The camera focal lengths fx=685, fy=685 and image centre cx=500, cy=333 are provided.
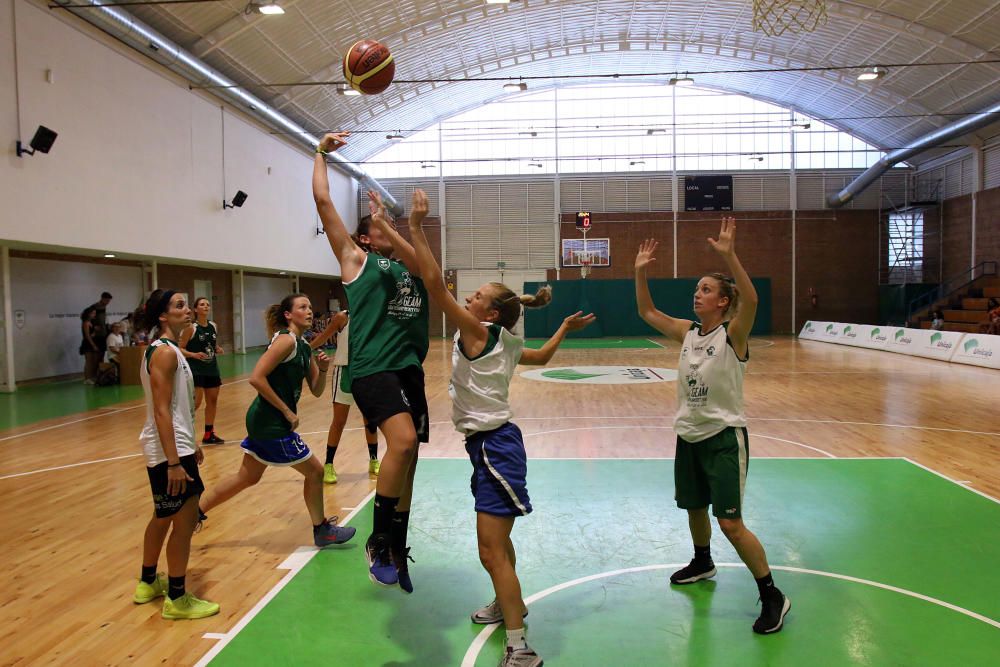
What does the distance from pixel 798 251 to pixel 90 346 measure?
2472 cm

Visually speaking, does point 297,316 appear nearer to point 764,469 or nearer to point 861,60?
point 764,469

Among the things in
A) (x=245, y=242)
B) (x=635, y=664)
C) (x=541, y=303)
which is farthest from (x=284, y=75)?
(x=635, y=664)

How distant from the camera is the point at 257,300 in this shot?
23609 millimetres

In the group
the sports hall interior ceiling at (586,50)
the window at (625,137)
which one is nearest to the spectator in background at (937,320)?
the sports hall interior ceiling at (586,50)

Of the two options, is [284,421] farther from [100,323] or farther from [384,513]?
[100,323]

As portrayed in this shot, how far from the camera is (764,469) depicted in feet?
20.9

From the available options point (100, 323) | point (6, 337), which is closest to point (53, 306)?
point (100, 323)

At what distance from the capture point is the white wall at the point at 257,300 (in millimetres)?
22859

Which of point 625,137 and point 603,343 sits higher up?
point 625,137

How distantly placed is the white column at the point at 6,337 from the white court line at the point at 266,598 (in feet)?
36.3

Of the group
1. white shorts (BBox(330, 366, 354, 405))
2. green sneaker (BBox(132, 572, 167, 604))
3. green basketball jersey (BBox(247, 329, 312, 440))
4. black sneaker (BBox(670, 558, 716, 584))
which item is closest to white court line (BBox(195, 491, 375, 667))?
Result: green sneaker (BBox(132, 572, 167, 604))

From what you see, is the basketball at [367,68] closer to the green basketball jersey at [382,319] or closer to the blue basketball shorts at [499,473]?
the green basketball jersey at [382,319]

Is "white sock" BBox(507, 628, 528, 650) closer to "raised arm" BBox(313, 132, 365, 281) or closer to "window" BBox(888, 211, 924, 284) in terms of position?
"raised arm" BBox(313, 132, 365, 281)

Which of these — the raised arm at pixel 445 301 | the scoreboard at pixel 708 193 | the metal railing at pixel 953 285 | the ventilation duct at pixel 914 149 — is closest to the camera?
the raised arm at pixel 445 301
